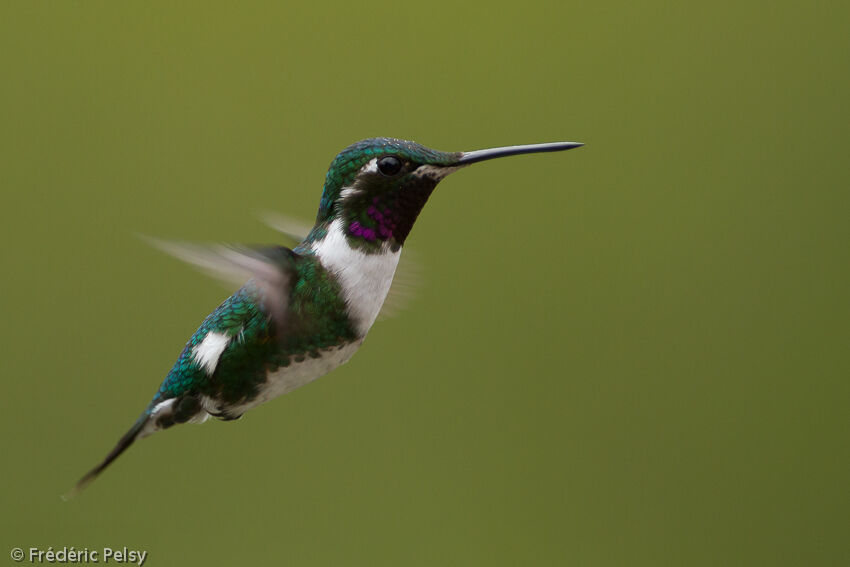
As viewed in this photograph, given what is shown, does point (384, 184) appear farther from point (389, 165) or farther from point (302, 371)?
point (302, 371)

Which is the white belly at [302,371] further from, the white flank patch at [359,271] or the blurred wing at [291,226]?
the blurred wing at [291,226]

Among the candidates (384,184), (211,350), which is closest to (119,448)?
(211,350)

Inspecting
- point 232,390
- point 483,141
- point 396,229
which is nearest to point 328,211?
point 396,229

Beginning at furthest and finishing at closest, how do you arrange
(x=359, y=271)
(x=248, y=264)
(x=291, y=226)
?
(x=291, y=226)
(x=359, y=271)
(x=248, y=264)

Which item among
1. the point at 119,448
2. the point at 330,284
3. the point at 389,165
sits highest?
the point at 389,165

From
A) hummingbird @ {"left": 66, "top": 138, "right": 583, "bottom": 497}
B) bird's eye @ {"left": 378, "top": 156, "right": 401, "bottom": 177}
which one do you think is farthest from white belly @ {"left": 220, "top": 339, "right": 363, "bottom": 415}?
bird's eye @ {"left": 378, "top": 156, "right": 401, "bottom": 177}

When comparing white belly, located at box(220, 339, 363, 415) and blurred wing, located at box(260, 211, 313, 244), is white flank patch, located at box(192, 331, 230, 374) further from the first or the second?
blurred wing, located at box(260, 211, 313, 244)

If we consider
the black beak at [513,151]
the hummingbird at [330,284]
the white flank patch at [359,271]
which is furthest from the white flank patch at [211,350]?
the black beak at [513,151]
